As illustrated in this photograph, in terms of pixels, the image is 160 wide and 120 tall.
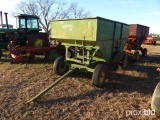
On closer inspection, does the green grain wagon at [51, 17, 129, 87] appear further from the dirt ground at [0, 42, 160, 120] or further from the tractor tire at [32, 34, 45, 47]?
the tractor tire at [32, 34, 45, 47]

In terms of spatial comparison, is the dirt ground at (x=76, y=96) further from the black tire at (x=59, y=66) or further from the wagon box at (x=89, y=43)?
the wagon box at (x=89, y=43)

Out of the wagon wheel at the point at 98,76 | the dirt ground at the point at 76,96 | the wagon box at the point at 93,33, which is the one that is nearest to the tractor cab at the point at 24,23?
the dirt ground at the point at 76,96

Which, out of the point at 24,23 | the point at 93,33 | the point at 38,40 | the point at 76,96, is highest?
the point at 24,23

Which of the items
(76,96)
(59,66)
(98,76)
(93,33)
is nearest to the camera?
(76,96)

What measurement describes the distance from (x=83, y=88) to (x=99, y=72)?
0.66 meters

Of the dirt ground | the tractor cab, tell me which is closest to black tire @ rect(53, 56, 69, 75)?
the dirt ground

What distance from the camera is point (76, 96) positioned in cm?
480

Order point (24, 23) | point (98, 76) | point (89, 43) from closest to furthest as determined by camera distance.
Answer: point (98, 76), point (89, 43), point (24, 23)

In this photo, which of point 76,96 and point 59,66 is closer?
point 76,96

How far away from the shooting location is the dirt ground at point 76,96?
386 cm

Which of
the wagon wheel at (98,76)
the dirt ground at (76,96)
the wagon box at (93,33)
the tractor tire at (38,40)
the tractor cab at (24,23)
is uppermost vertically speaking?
the tractor cab at (24,23)

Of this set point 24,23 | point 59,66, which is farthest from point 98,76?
point 24,23

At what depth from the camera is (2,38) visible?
11.1 metres

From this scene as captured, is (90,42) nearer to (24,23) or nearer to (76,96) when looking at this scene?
(76,96)
